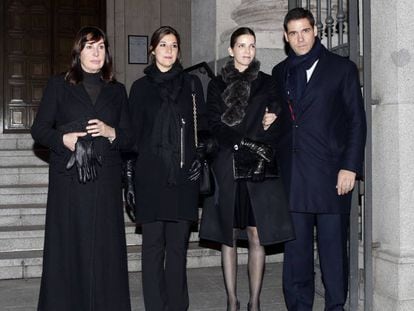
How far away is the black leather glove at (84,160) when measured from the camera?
4402mm

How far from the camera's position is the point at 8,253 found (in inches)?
282

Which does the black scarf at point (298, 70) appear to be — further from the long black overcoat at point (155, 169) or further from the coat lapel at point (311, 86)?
the long black overcoat at point (155, 169)

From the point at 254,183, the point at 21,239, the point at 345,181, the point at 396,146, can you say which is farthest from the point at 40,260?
the point at 396,146

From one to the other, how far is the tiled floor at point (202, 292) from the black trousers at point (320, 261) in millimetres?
779

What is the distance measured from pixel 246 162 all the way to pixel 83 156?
1238 millimetres

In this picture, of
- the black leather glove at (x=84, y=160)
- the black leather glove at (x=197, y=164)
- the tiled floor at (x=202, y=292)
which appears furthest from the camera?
the tiled floor at (x=202, y=292)

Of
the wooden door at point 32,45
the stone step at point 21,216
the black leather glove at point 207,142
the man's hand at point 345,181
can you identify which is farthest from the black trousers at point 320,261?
the wooden door at point 32,45

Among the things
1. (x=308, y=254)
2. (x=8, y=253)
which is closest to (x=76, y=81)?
(x=308, y=254)

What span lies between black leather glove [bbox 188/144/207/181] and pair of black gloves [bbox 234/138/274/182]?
0.25m

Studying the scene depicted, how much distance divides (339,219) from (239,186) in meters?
0.81

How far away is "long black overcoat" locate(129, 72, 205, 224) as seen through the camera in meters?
4.74

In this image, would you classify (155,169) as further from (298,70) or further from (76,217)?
(298,70)

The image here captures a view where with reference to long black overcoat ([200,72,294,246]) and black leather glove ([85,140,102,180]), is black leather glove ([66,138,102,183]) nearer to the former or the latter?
black leather glove ([85,140,102,180])

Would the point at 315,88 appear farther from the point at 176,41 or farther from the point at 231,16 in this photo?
the point at 231,16
